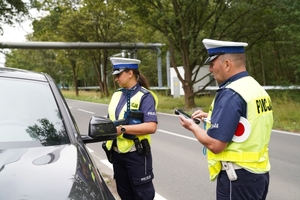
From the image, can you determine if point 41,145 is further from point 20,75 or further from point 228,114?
point 228,114

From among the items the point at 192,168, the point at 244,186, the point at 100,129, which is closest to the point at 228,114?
the point at 244,186

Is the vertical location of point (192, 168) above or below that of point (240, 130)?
below

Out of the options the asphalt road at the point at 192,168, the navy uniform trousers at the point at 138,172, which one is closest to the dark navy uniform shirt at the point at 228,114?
the navy uniform trousers at the point at 138,172

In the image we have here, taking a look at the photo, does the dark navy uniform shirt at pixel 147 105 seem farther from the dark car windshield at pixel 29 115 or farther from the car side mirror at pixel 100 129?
the dark car windshield at pixel 29 115

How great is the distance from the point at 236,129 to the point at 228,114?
128 millimetres

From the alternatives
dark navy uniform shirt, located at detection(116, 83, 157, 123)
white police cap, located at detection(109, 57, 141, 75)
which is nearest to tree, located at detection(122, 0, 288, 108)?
white police cap, located at detection(109, 57, 141, 75)

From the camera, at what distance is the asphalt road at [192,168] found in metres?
4.76

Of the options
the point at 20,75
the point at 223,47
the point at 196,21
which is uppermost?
Result: the point at 196,21

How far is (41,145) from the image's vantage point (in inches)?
85.6

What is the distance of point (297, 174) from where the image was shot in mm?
5438

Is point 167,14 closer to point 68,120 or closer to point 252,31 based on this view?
point 252,31

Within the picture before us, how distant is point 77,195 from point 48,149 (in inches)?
25.8

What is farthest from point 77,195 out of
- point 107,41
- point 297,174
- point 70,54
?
point 70,54

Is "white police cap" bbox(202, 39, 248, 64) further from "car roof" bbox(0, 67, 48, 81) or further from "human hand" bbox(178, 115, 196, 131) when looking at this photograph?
"car roof" bbox(0, 67, 48, 81)
